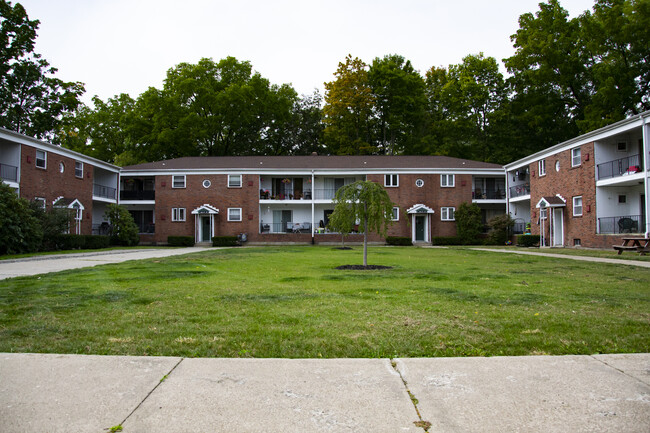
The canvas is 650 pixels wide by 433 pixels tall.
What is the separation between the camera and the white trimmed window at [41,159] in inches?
993

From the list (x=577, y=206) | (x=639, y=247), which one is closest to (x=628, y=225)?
(x=577, y=206)

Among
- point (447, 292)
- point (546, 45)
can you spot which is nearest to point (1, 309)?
point (447, 292)

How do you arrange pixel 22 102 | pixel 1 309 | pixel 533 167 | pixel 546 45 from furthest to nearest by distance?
pixel 22 102
pixel 546 45
pixel 533 167
pixel 1 309

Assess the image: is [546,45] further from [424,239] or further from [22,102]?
[22,102]

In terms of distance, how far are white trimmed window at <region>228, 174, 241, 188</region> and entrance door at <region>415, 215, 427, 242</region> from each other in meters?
14.4

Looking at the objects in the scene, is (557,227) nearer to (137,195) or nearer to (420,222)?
(420,222)

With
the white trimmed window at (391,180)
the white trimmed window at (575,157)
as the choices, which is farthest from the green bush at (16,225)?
the white trimmed window at (575,157)

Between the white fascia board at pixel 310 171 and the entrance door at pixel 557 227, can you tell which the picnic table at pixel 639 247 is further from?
the white fascia board at pixel 310 171

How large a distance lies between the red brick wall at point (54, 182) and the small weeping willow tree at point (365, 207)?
64.6 ft

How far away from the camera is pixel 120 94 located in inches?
1848

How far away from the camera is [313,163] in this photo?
119 ft

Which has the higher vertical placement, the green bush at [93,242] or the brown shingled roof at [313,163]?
the brown shingled roof at [313,163]

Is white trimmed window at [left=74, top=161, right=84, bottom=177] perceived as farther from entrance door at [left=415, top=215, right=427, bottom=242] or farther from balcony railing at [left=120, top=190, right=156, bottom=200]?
entrance door at [left=415, top=215, right=427, bottom=242]

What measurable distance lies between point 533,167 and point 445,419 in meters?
31.8
